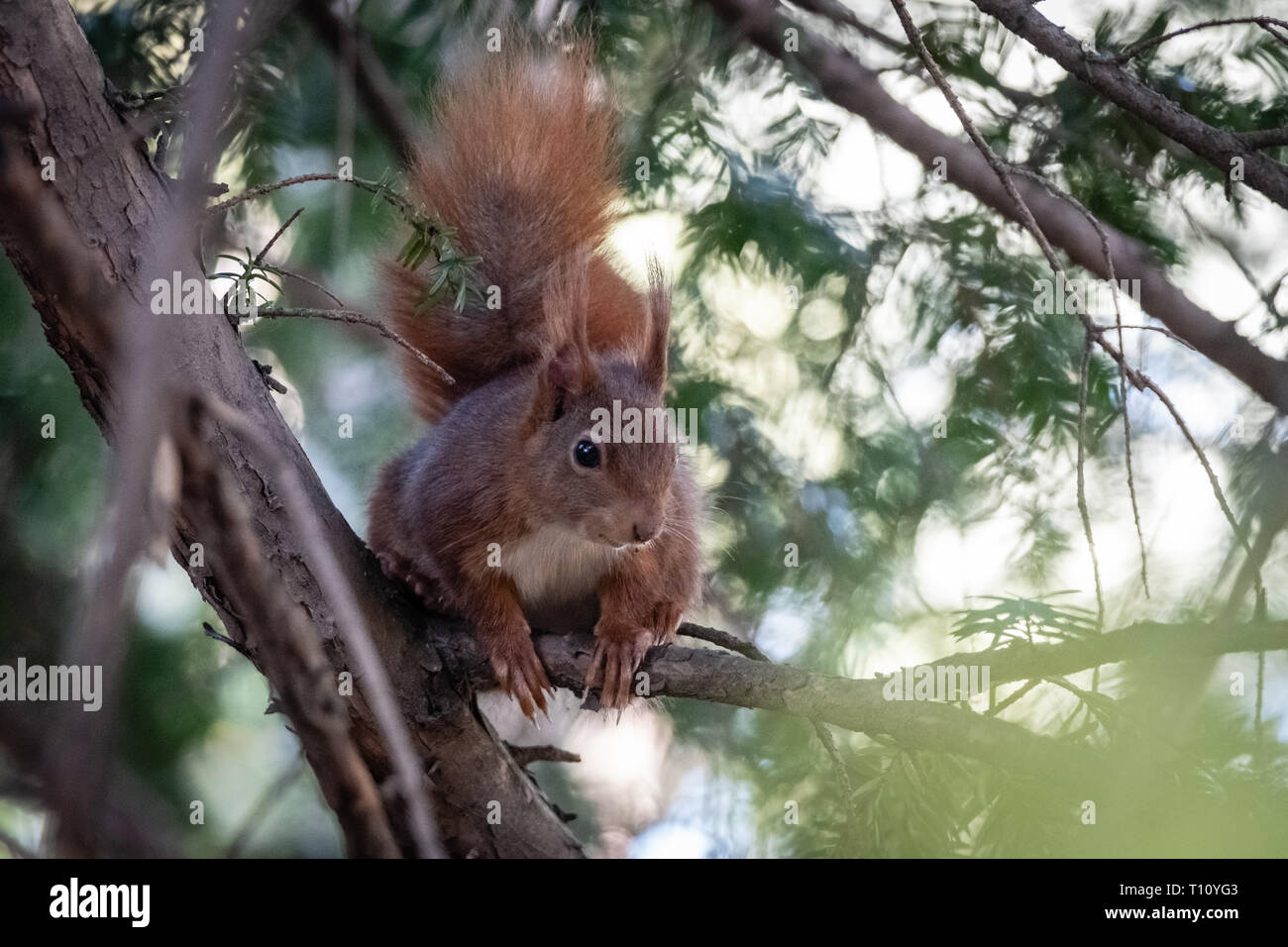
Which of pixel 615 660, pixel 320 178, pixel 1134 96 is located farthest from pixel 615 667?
pixel 1134 96

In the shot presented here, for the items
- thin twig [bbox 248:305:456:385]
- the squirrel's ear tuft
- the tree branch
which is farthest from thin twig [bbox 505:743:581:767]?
the tree branch

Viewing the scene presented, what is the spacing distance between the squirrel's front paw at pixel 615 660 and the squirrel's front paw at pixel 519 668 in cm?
8

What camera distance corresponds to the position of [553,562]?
1929 mm

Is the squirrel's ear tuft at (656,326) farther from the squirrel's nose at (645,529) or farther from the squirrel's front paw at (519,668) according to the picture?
the squirrel's front paw at (519,668)

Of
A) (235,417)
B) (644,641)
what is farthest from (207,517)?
(644,641)

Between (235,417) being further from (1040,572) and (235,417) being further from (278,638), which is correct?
(1040,572)

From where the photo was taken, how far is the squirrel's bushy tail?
199 cm

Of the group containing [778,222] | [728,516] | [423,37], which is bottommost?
[728,516]

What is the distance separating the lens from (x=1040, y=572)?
1874mm

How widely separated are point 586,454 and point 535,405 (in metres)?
0.17

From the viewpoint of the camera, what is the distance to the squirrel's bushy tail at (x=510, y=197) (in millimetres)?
1992

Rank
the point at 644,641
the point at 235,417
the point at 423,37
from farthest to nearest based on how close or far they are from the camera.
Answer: the point at 423,37 < the point at 644,641 < the point at 235,417

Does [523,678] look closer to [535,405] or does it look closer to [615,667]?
[615,667]

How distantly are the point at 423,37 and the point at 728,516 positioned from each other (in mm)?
1107
